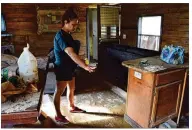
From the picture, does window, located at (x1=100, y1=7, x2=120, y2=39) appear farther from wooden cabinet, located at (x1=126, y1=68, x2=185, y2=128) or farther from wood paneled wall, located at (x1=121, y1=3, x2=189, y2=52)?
wooden cabinet, located at (x1=126, y1=68, x2=185, y2=128)

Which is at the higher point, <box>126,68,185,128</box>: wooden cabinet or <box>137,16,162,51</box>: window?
<box>137,16,162,51</box>: window

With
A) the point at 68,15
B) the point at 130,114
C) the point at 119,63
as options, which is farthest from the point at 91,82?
the point at 68,15

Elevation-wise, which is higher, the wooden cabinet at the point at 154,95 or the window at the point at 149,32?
the window at the point at 149,32

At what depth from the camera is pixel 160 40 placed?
485cm

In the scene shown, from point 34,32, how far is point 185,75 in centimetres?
439

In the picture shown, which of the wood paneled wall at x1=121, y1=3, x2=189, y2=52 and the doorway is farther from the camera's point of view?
the doorway

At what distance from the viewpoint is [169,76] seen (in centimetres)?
185

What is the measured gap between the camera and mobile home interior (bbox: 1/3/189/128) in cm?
175

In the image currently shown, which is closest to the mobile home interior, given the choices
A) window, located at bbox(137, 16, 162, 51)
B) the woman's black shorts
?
window, located at bbox(137, 16, 162, 51)

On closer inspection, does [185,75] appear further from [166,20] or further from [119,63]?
[166,20]

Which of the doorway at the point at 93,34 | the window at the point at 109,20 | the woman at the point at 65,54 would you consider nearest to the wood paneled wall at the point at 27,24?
the window at the point at 109,20

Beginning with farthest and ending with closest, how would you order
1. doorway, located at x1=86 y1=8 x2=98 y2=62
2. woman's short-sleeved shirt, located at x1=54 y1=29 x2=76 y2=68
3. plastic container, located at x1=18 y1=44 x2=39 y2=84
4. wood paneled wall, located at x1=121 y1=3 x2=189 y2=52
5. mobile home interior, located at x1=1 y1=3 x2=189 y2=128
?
doorway, located at x1=86 y1=8 x2=98 y2=62, wood paneled wall, located at x1=121 y1=3 x2=189 y2=52, woman's short-sleeved shirt, located at x1=54 y1=29 x2=76 y2=68, mobile home interior, located at x1=1 y1=3 x2=189 y2=128, plastic container, located at x1=18 y1=44 x2=39 y2=84

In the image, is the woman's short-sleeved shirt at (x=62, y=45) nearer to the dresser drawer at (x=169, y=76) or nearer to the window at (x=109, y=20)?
the dresser drawer at (x=169, y=76)

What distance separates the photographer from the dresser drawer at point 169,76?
1.78m
